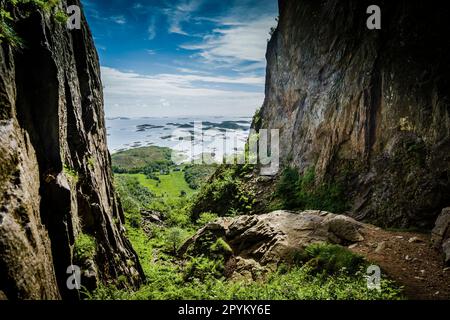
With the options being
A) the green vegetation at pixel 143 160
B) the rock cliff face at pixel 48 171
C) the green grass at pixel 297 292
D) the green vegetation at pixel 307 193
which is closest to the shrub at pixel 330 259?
the green grass at pixel 297 292

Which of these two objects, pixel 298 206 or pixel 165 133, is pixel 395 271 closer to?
pixel 298 206

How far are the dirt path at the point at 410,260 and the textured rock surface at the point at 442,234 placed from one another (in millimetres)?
292

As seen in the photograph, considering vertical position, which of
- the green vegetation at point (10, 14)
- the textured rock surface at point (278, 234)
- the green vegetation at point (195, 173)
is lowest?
the green vegetation at point (195, 173)

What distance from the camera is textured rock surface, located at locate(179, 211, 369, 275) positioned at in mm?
11617

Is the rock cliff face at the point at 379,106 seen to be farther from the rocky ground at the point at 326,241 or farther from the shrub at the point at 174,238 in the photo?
the shrub at the point at 174,238

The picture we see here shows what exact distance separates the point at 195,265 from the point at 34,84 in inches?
413

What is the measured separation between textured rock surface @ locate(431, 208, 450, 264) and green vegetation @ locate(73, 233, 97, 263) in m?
11.8

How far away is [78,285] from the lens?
23.6 ft

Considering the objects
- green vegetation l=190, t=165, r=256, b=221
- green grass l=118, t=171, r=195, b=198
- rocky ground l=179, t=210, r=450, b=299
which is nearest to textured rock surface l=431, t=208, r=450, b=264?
rocky ground l=179, t=210, r=450, b=299

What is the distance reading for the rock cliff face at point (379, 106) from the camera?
480 inches

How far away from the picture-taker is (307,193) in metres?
19.4

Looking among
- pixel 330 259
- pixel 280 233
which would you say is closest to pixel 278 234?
pixel 280 233

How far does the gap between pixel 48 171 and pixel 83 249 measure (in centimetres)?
260

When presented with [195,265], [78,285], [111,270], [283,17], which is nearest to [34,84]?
[78,285]
